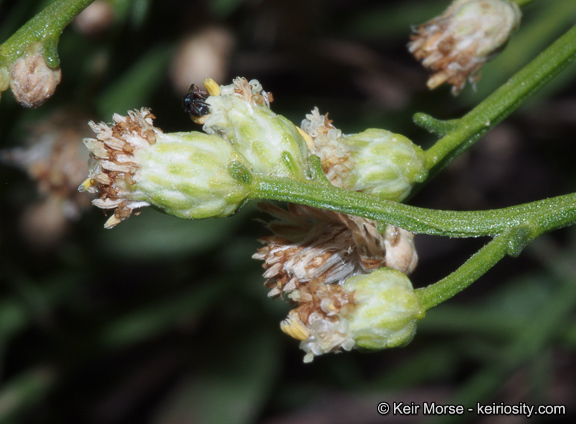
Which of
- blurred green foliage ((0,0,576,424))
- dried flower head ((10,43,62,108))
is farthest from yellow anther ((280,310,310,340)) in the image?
blurred green foliage ((0,0,576,424))

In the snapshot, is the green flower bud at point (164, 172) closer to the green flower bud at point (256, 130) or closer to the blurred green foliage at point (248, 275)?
the green flower bud at point (256, 130)

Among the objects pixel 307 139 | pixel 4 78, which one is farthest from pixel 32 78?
pixel 307 139

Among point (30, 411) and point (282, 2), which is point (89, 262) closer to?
point (30, 411)

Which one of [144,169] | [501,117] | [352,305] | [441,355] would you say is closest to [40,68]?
[144,169]

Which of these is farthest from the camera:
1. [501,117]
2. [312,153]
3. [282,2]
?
[282,2]

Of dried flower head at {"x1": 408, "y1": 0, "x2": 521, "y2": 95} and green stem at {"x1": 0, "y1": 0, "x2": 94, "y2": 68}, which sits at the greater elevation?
green stem at {"x1": 0, "y1": 0, "x2": 94, "y2": 68}

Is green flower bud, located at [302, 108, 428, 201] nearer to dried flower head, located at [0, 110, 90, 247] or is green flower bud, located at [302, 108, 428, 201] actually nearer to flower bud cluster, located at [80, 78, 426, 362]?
flower bud cluster, located at [80, 78, 426, 362]
